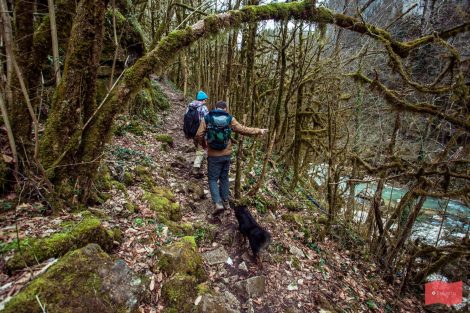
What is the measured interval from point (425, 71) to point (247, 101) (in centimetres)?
633

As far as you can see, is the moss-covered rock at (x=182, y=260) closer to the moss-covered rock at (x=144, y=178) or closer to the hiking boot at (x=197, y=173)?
the moss-covered rock at (x=144, y=178)

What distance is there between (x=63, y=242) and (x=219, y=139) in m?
3.47


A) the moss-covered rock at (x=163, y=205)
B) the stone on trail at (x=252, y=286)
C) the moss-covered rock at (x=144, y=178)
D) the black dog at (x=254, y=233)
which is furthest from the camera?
the moss-covered rock at (x=144, y=178)

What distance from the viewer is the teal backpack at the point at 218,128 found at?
219 inches

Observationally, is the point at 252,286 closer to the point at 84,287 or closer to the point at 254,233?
the point at 254,233

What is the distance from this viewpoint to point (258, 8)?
4832mm

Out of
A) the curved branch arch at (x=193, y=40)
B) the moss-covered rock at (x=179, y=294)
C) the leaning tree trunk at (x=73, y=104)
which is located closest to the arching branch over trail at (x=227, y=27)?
the curved branch arch at (x=193, y=40)

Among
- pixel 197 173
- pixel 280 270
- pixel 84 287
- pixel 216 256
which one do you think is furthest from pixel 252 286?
pixel 197 173

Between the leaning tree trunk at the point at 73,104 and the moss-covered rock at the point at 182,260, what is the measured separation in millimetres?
1610

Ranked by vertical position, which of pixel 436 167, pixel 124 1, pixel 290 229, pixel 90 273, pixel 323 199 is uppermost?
pixel 124 1

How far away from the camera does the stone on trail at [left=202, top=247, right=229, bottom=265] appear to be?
4.59 m

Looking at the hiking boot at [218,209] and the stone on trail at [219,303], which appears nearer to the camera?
the stone on trail at [219,303]

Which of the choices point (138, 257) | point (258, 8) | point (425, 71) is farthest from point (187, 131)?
point (425, 71)

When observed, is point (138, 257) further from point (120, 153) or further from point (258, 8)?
point (258, 8)
